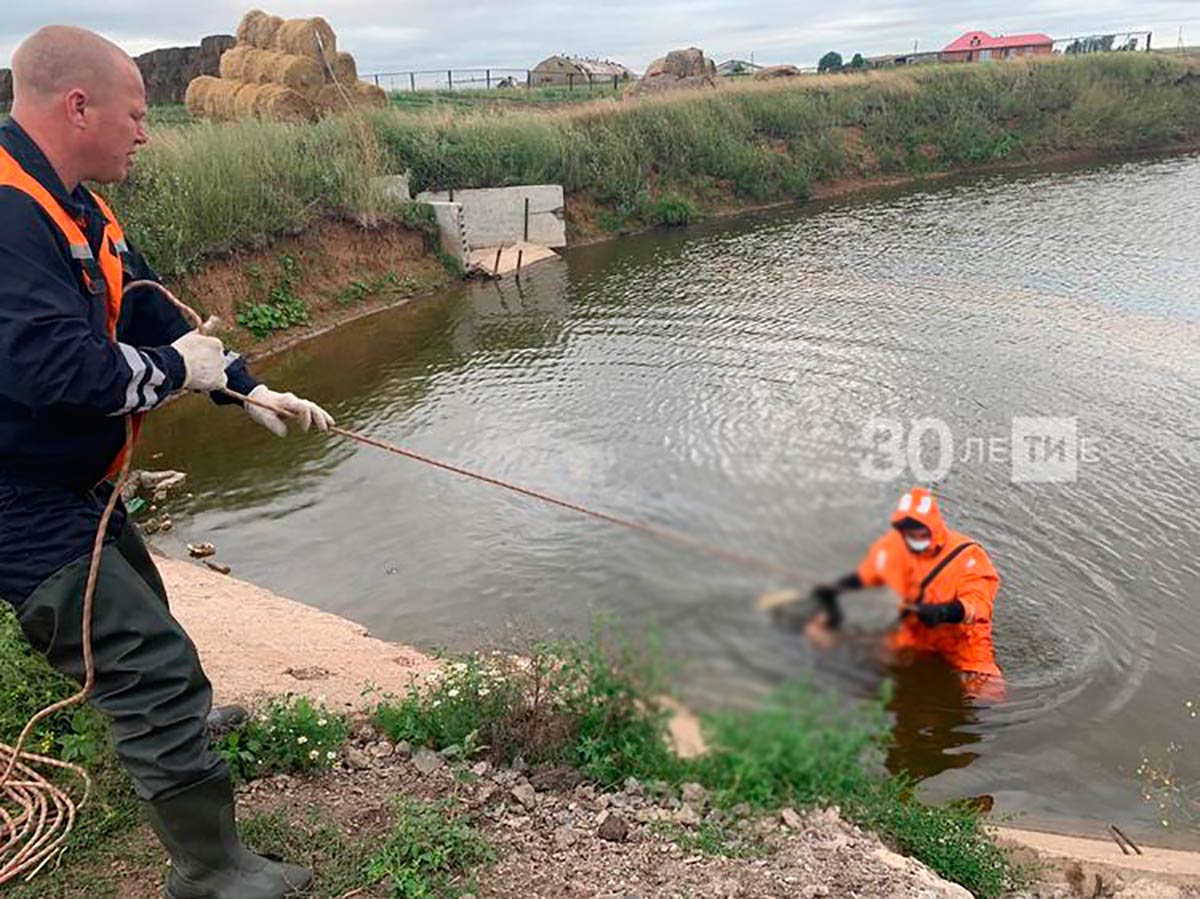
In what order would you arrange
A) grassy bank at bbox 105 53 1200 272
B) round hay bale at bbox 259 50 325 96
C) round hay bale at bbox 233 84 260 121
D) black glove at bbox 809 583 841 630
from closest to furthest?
black glove at bbox 809 583 841 630 → grassy bank at bbox 105 53 1200 272 → round hay bale at bbox 233 84 260 121 → round hay bale at bbox 259 50 325 96

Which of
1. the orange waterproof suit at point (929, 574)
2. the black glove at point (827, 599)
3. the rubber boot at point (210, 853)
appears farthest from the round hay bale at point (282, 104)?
the black glove at point (827, 599)

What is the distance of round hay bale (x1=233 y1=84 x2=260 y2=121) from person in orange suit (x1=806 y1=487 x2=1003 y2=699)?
2376cm

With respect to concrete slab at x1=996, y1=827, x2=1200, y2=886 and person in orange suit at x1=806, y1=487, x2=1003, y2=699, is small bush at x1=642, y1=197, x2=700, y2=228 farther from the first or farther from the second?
person in orange suit at x1=806, y1=487, x2=1003, y2=699

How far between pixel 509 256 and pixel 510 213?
5.00ft

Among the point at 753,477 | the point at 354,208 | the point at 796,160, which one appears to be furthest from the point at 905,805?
the point at 796,160

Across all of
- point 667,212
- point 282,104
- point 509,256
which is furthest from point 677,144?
point 282,104

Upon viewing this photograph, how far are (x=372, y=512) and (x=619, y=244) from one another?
1571cm

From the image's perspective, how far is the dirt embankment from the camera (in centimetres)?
1577

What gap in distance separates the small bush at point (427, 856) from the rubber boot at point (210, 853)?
0.37 m

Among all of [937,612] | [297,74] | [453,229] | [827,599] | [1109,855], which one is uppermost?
[297,74]

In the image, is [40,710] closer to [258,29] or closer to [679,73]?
[258,29]

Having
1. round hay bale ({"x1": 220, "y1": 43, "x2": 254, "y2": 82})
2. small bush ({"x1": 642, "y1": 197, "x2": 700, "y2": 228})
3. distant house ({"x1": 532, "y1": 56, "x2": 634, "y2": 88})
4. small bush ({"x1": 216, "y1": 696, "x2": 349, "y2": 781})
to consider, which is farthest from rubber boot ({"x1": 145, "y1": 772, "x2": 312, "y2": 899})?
distant house ({"x1": 532, "y1": 56, "x2": 634, "y2": 88})

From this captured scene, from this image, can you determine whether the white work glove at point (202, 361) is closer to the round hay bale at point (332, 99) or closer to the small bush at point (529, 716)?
the small bush at point (529, 716)

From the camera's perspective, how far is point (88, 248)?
122 inches
